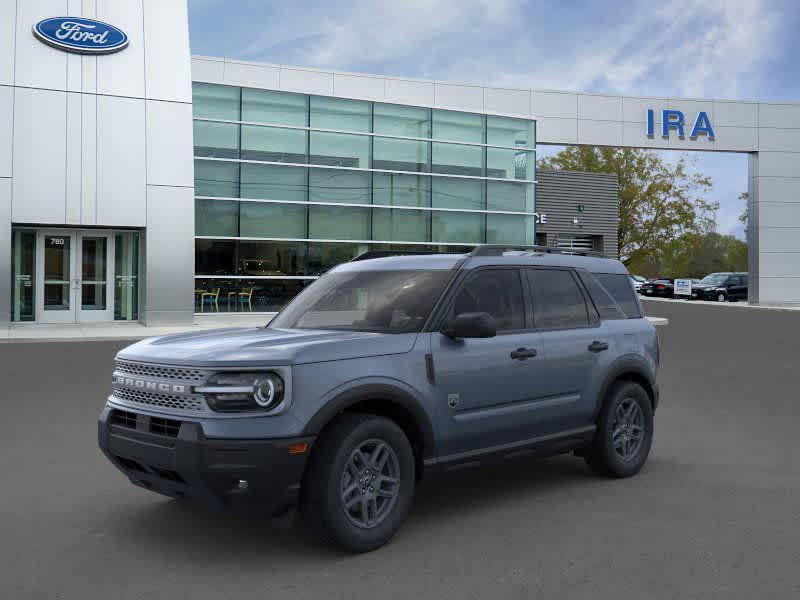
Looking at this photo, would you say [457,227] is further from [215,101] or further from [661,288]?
[661,288]

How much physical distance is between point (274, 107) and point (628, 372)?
24979mm

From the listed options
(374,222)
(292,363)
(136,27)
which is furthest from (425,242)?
(292,363)

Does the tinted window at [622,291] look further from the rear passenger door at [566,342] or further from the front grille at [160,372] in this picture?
the front grille at [160,372]

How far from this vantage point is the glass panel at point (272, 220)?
97.0 feet

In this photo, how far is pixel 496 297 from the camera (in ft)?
20.9

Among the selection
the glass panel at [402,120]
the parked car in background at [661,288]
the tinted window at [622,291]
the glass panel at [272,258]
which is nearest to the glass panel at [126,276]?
the glass panel at [272,258]

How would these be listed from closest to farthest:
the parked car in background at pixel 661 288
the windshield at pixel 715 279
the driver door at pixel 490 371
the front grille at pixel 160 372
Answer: the front grille at pixel 160 372 < the driver door at pixel 490 371 < the windshield at pixel 715 279 < the parked car in background at pixel 661 288

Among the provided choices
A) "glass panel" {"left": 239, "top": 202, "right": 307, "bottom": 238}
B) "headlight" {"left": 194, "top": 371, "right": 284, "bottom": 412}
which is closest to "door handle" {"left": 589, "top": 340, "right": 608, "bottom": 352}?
"headlight" {"left": 194, "top": 371, "right": 284, "bottom": 412}

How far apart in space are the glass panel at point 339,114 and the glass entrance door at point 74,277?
8569 millimetres

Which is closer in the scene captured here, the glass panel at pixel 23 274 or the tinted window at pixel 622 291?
the tinted window at pixel 622 291

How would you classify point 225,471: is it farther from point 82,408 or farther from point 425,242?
point 425,242

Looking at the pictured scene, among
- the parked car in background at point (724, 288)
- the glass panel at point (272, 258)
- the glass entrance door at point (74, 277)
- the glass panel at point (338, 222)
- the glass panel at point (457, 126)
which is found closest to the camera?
the glass entrance door at point (74, 277)

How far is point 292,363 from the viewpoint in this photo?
4.94 m

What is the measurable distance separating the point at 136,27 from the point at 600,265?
2254 cm
